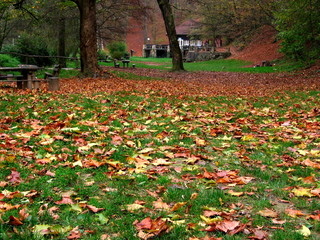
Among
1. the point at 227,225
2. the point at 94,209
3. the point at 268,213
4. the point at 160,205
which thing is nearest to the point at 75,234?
the point at 94,209

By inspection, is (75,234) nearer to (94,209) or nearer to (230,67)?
(94,209)

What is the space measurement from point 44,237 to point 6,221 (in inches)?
16.3

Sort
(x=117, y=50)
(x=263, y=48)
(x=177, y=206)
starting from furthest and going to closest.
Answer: (x=117, y=50), (x=263, y=48), (x=177, y=206)

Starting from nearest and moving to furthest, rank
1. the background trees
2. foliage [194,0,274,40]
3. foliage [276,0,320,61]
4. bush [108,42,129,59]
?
the background trees → foliage [276,0,320,61] → foliage [194,0,274,40] → bush [108,42,129,59]

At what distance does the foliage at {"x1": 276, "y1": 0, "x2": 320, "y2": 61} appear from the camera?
18.8 meters

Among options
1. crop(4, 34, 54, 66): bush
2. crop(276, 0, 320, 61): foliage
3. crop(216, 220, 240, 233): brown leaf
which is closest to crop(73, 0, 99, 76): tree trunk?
crop(4, 34, 54, 66): bush

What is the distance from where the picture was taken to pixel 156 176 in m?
4.16

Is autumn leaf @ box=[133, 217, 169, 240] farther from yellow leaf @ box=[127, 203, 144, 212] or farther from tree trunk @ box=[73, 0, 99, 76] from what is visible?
tree trunk @ box=[73, 0, 99, 76]

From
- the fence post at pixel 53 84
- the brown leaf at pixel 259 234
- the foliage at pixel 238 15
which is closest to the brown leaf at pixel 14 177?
the brown leaf at pixel 259 234

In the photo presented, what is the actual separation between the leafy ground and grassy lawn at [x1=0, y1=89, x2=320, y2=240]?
0.04ft

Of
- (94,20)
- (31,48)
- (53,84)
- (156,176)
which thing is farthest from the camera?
(31,48)

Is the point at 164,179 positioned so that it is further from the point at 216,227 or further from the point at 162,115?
the point at 162,115

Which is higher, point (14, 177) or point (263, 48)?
point (263, 48)

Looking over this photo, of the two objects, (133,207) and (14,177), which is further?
(14,177)
